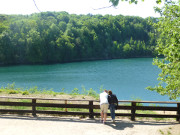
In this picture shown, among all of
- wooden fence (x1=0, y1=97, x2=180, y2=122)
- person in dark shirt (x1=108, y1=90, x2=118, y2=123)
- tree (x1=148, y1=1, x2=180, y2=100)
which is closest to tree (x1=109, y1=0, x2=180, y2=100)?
tree (x1=148, y1=1, x2=180, y2=100)

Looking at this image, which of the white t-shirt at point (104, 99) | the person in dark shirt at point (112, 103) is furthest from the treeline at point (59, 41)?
the person in dark shirt at point (112, 103)

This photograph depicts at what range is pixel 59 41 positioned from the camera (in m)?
101

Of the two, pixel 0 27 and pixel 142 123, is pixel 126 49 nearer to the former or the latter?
pixel 0 27

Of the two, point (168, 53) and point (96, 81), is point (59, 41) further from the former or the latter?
point (168, 53)

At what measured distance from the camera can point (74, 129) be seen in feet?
27.0

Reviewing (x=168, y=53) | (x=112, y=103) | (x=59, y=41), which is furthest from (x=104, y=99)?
(x=59, y=41)

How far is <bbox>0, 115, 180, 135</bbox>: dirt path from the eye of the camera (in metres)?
7.91

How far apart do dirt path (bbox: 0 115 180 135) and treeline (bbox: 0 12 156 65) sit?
60.7 m

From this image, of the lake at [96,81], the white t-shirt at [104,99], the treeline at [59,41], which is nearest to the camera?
the white t-shirt at [104,99]

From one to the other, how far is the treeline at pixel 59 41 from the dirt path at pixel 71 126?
199 ft

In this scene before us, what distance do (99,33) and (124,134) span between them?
133 m

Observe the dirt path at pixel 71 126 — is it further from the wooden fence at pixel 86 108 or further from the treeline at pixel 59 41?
the treeline at pixel 59 41

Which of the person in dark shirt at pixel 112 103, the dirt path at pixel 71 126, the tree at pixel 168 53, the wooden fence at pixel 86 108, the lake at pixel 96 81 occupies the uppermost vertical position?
the tree at pixel 168 53

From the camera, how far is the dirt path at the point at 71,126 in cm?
791
